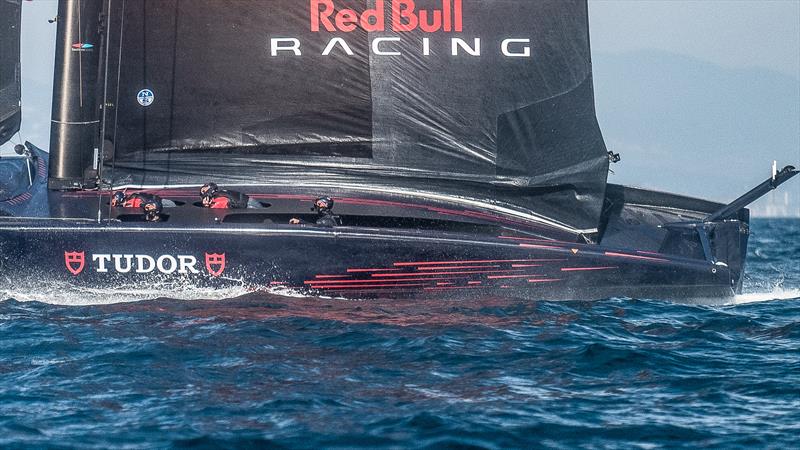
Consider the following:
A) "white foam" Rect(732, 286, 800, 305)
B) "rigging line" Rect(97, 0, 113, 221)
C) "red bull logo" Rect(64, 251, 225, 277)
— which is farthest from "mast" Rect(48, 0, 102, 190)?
"white foam" Rect(732, 286, 800, 305)

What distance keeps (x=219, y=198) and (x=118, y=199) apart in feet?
3.51

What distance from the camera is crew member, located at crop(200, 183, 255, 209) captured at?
40.0 feet

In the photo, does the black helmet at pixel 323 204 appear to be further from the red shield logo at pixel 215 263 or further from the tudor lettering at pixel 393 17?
the tudor lettering at pixel 393 17

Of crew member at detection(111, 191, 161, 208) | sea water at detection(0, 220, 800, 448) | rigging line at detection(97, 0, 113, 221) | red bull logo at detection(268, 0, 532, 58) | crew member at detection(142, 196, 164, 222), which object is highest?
red bull logo at detection(268, 0, 532, 58)

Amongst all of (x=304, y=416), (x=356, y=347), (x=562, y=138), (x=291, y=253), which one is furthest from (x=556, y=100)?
(x=304, y=416)

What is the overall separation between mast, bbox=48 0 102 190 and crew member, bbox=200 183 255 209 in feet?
5.13

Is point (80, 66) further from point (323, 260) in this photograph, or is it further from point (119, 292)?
point (323, 260)

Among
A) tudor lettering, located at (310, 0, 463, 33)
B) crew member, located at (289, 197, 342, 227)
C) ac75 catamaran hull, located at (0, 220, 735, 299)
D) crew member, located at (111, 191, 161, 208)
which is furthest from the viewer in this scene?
tudor lettering, located at (310, 0, 463, 33)

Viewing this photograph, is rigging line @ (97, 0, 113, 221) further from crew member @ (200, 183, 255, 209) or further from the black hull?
crew member @ (200, 183, 255, 209)

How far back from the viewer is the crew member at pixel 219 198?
12195 mm

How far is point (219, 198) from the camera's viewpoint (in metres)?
12.2

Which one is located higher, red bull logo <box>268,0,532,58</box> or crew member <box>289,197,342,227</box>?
red bull logo <box>268,0,532,58</box>

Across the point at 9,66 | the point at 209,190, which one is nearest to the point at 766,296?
the point at 209,190

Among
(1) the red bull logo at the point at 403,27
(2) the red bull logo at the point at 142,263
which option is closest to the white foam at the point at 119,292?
(2) the red bull logo at the point at 142,263
